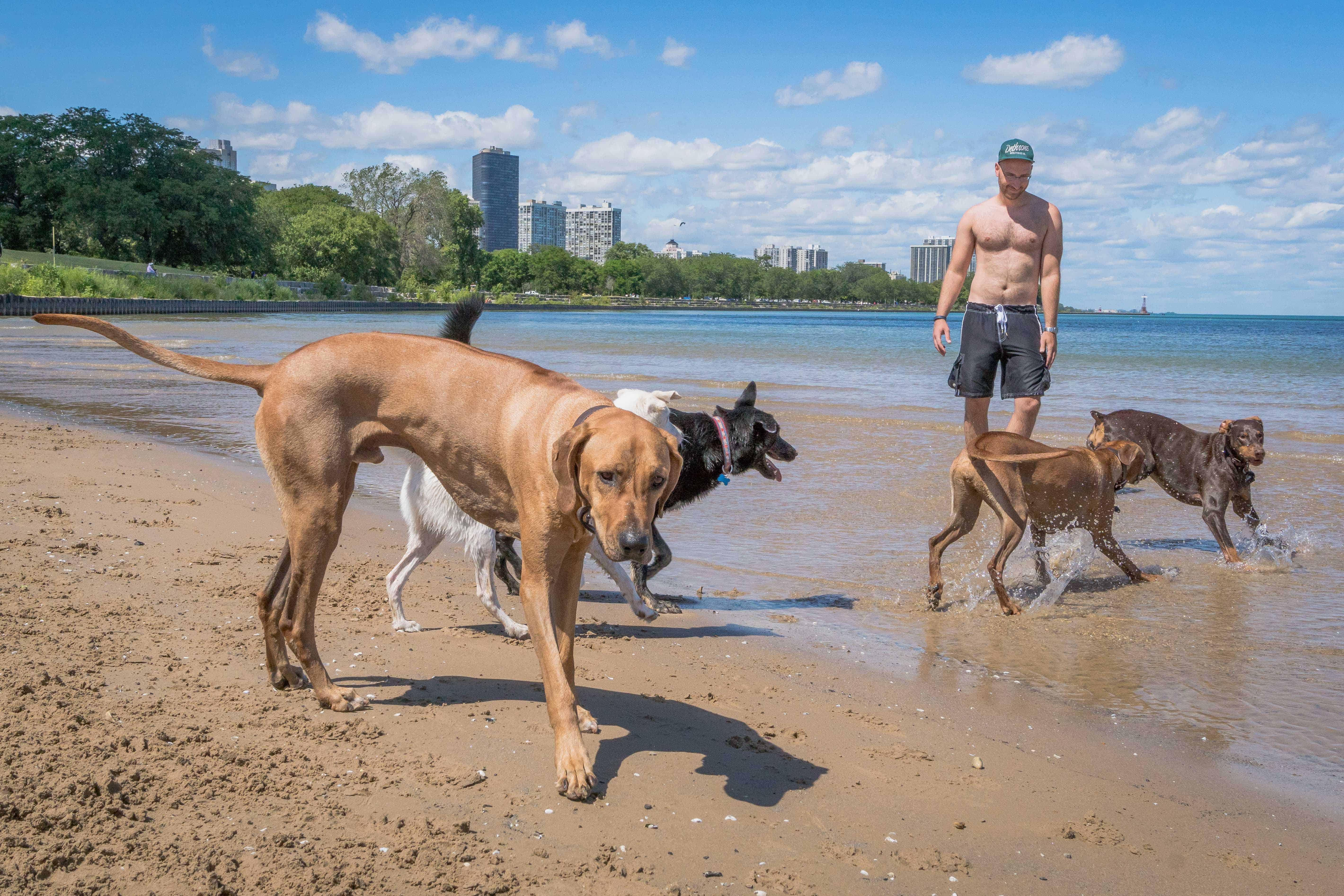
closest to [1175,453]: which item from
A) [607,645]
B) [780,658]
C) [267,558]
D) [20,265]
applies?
[780,658]

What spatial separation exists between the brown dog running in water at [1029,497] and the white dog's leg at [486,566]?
241cm

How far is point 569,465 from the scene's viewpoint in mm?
2873

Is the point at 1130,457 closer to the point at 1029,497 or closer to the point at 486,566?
the point at 1029,497

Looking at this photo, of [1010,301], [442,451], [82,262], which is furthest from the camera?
[82,262]

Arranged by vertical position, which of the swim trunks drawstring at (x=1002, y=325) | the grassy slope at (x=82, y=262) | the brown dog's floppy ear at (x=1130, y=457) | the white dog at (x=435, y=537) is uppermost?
the grassy slope at (x=82, y=262)

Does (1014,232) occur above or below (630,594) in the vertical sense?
above

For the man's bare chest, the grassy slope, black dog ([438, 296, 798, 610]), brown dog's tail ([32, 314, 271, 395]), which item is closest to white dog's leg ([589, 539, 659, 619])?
black dog ([438, 296, 798, 610])

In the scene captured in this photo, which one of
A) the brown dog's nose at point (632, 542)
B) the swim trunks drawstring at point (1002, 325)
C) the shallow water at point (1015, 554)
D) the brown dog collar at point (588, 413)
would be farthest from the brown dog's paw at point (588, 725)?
the swim trunks drawstring at point (1002, 325)

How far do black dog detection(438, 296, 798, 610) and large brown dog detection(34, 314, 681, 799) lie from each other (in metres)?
1.53

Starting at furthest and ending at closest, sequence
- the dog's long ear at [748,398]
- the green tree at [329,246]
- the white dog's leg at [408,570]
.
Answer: the green tree at [329,246] → the dog's long ear at [748,398] → the white dog's leg at [408,570]

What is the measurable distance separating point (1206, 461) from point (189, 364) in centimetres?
704

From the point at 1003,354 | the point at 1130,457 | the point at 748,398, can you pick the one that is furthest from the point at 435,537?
the point at 1130,457

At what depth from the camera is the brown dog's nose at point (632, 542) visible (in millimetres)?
2676

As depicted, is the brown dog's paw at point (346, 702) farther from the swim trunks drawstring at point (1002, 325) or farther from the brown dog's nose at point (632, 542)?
the swim trunks drawstring at point (1002, 325)
